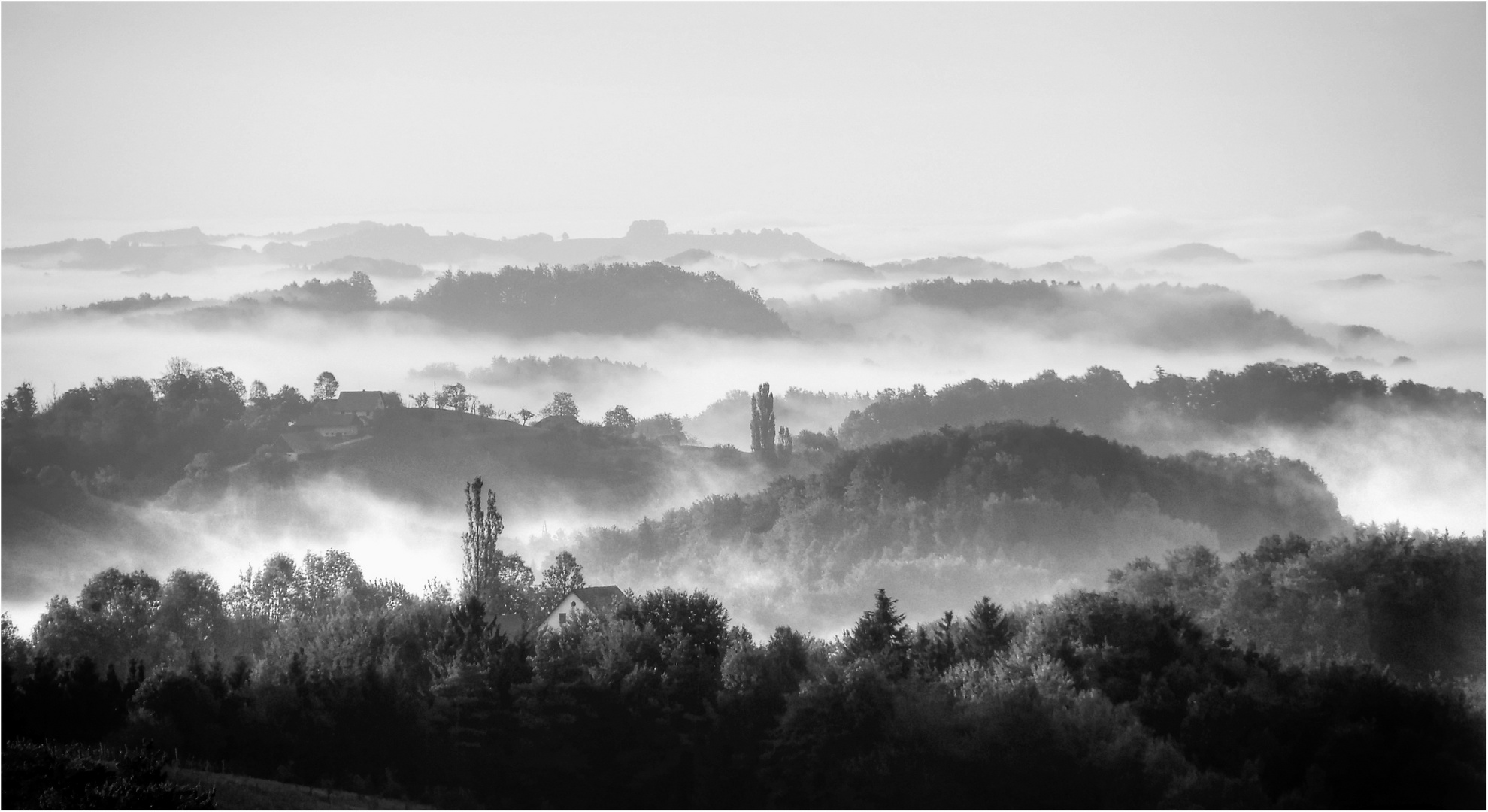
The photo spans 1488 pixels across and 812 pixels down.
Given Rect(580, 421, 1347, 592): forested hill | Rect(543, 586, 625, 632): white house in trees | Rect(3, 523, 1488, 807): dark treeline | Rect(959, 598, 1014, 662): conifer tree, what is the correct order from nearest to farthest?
Rect(3, 523, 1488, 807): dark treeline
Rect(959, 598, 1014, 662): conifer tree
Rect(543, 586, 625, 632): white house in trees
Rect(580, 421, 1347, 592): forested hill

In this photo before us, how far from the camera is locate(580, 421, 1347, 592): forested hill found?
529ft

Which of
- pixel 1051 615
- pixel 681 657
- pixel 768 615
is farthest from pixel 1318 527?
pixel 681 657

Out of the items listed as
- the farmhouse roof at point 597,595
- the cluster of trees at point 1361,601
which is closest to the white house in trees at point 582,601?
the farmhouse roof at point 597,595

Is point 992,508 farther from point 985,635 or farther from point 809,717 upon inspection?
point 809,717

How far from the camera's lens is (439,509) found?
196875mm

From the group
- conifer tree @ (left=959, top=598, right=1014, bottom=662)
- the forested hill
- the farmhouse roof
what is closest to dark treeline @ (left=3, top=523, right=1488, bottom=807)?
conifer tree @ (left=959, top=598, right=1014, bottom=662)

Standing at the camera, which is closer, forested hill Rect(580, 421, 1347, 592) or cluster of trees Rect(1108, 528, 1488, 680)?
cluster of trees Rect(1108, 528, 1488, 680)

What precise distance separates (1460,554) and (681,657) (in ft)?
131

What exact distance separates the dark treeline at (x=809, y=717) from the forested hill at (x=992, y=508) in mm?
89254

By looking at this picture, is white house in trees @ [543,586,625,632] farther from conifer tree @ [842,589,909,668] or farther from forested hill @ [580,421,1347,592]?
forested hill @ [580,421,1347,592]

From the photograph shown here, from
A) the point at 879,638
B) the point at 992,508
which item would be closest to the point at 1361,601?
the point at 879,638

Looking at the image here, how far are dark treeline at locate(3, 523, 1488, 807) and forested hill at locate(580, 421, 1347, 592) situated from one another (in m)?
89.3

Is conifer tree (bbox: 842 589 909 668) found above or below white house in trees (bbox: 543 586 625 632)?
above

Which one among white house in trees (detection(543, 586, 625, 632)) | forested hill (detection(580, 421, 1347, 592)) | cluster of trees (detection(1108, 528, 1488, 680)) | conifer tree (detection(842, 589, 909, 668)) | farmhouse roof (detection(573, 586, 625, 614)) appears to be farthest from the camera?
forested hill (detection(580, 421, 1347, 592))
